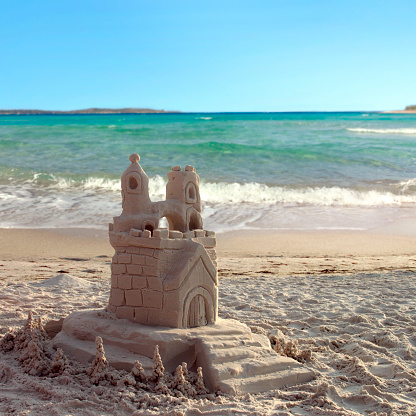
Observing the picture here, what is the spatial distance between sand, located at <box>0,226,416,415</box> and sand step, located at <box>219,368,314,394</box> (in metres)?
0.08

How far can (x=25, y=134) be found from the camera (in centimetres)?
3056

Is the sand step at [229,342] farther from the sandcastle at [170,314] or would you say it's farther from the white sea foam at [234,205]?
the white sea foam at [234,205]

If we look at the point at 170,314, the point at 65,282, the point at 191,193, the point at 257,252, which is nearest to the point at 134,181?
the point at 191,193

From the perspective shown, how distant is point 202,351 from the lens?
3803mm

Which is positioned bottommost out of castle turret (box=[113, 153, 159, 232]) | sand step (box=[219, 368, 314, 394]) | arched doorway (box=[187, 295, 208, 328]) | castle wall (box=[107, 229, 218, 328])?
sand step (box=[219, 368, 314, 394])

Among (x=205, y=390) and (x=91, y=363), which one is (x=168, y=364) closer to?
(x=205, y=390)

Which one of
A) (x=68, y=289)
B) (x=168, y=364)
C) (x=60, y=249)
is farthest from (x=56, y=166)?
(x=168, y=364)

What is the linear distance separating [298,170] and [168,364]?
16.3m

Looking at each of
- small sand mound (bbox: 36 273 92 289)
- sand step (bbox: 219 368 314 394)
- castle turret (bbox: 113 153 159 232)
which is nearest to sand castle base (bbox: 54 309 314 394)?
sand step (bbox: 219 368 314 394)

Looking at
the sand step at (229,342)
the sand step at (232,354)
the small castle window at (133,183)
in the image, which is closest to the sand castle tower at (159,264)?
the small castle window at (133,183)

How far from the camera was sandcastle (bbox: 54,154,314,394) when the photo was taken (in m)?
3.77

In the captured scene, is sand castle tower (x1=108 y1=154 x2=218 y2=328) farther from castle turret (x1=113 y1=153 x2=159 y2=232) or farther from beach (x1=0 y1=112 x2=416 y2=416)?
beach (x1=0 y1=112 x2=416 y2=416)

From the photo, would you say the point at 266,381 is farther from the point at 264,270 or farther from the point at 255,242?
the point at 255,242

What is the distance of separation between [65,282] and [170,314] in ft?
10.0
